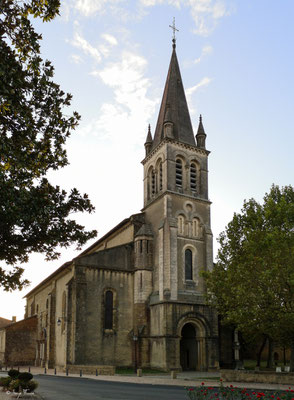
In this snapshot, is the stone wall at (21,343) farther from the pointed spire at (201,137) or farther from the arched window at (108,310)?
the pointed spire at (201,137)

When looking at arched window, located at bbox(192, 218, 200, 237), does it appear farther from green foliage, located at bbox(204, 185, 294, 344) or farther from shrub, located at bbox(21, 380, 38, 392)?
shrub, located at bbox(21, 380, 38, 392)

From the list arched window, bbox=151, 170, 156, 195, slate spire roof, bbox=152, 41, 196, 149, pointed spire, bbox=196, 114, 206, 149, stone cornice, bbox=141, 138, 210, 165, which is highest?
slate spire roof, bbox=152, 41, 196, 149

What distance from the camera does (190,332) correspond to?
113 ft

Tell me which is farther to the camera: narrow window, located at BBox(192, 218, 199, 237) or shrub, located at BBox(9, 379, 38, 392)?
narrow window, located at BBox(192, 218, 199, 237)

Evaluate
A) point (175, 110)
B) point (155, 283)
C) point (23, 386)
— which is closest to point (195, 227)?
point (155, 283)

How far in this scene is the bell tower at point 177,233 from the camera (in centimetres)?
3148

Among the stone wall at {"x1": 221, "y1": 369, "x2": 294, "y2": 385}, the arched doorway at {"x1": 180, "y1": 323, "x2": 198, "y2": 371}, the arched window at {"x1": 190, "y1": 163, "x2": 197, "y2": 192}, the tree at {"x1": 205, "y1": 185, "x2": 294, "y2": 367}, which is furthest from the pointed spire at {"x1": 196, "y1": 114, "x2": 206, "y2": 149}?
the stone wall at {"x1": 221, "y1": 369, "x2": 294, "y2": 385}

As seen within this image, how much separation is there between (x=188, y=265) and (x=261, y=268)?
12.2 m

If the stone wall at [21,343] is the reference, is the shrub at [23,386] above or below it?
above

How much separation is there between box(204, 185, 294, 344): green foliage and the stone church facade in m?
4.72

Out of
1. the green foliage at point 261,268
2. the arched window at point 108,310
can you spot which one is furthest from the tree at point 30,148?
the arched window at point 108,310

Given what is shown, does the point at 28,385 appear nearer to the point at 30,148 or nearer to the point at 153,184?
the point at 30,148

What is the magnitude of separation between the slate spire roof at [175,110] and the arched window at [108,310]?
1469cm

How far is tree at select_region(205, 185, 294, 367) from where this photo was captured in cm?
2159
